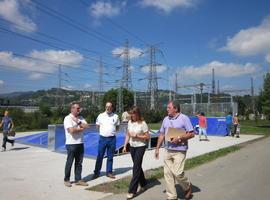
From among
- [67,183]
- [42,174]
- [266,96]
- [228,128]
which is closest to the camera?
[67,183]

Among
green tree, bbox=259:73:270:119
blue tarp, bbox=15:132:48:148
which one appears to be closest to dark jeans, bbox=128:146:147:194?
blue tarp, bbox=15:132:48:148

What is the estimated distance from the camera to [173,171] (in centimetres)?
730

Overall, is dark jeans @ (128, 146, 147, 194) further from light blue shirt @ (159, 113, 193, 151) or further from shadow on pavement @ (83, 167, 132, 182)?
shadow on pavement @ (83, 167, 132, 182)

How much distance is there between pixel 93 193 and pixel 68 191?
0.60 m

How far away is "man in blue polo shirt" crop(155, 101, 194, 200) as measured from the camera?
286 inches

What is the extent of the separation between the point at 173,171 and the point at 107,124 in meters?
3.11

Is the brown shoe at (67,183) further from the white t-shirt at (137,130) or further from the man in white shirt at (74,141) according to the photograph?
the white t-shirt at (137,130)

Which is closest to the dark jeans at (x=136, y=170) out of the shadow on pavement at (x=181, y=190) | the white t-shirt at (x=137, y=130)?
the white t-shirt at (x=137, y=130)

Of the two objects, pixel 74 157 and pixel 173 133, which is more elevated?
pixel 173 133

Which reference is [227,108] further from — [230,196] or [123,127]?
[230,196]

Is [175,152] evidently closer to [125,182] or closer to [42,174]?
[125,182]

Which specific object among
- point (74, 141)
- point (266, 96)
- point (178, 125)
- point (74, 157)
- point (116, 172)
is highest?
point (266, 96)

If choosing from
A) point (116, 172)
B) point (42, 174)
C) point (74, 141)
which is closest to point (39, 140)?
point (42, 174)

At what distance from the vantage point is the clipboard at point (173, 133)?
7316mm
